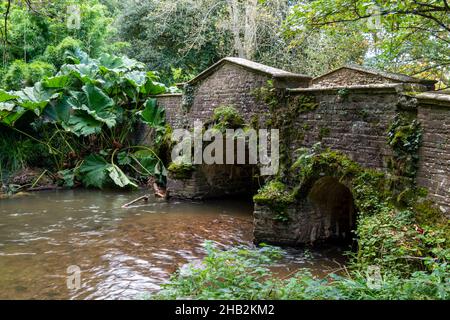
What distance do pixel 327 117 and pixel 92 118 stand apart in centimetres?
875

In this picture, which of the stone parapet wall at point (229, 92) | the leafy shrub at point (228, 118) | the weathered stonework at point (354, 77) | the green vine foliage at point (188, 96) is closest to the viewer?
the weathered stonework at point (354, 77)

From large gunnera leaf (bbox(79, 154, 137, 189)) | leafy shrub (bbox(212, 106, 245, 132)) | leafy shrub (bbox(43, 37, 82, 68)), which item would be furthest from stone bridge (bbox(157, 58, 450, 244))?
leafy shrub (bbox(43, 37, 82, 68))

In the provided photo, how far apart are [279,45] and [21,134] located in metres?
10.2

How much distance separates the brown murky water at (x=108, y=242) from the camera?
6.55m

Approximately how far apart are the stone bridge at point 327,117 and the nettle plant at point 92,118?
2005 millimetres

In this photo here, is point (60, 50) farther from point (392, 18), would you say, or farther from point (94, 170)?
point (392, 18)

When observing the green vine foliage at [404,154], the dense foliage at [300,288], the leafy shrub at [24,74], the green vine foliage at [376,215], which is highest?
the leafy shrub at [24,74]

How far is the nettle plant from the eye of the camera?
13625mm

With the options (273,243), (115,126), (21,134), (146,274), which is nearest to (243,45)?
(115,126)

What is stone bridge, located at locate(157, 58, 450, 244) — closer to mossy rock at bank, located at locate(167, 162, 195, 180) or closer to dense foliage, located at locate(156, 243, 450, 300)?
mossy rock at bank, located at locate(167, 162, 195, 180)

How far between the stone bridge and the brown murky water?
→ 0.78 m

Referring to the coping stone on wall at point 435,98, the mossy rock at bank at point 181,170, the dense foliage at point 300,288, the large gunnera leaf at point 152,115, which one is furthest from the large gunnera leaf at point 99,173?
the coping stone on wall at point 435,98

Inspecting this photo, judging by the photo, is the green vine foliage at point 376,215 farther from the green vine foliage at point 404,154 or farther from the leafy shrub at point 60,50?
the leafy shrub at point 60,50
